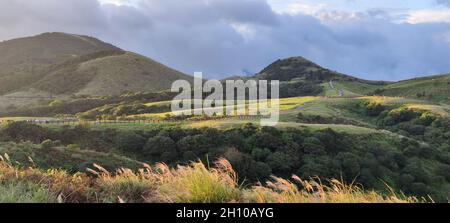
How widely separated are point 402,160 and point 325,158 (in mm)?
13454

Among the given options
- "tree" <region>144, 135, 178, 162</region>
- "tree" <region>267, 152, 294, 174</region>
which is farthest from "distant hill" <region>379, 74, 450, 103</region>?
"tree" <region>144, 135, 178, 162</region>

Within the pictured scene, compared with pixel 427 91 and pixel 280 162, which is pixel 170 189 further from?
pixel 427 91

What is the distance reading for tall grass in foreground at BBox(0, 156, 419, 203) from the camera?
7242mm

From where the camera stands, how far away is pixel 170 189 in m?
7.98

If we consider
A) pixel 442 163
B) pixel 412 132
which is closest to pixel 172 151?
pixel 442 163

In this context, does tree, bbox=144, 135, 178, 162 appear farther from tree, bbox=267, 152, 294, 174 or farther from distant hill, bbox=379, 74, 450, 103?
distant hill, bbox=379, 74, 450, 103

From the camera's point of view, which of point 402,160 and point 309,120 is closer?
point 402,160

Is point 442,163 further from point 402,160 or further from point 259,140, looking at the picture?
point 259,140

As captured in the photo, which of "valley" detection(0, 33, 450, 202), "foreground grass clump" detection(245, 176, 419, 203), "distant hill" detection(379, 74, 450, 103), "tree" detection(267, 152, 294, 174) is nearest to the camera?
"foreground grass clump" detection(245, 176, 419, 203)

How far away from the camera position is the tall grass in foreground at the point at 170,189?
7242 millimetres
